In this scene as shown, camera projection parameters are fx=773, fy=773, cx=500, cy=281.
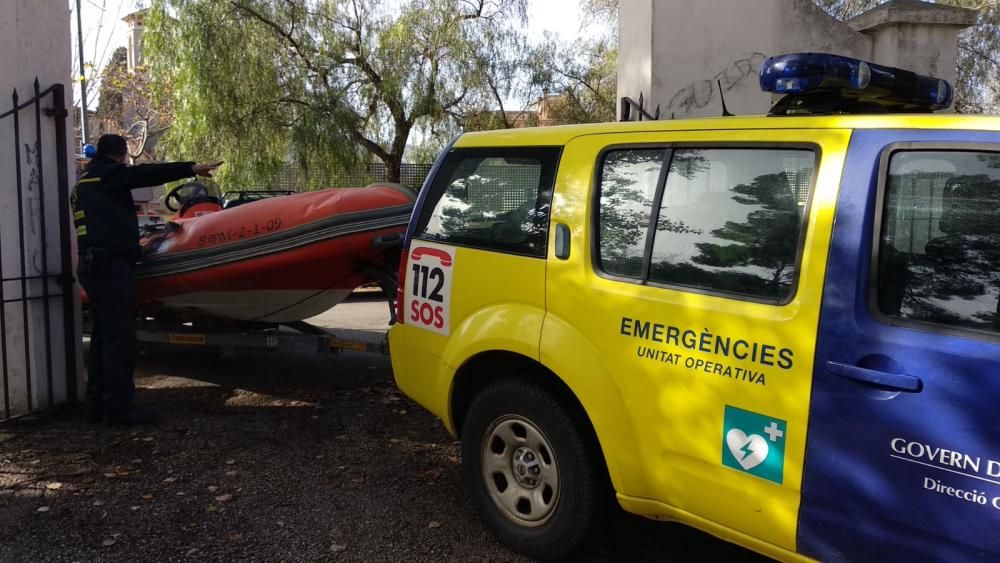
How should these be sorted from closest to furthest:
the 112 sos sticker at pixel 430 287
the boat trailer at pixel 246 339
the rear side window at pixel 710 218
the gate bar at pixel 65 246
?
the rear side window at pixel 710 218 < the 112 sos sticker at pixel 430 287 < the gate bar at pixel 65 246 < the boat trailer at pixel 246 339

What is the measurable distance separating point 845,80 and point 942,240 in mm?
879

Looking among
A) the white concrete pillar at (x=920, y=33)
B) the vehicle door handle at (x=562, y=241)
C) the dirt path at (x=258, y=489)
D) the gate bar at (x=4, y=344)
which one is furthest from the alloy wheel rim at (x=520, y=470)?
the white concrete pillar at (x=920, y=33)

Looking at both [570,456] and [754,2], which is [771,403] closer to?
[570,456]

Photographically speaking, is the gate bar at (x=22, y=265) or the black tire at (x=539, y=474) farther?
the gate bar at (x=22, y=265)

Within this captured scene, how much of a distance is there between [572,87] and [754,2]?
12747mm

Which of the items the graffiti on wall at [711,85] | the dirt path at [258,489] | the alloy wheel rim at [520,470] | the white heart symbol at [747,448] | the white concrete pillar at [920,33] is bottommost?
the dirt path at [258,489]

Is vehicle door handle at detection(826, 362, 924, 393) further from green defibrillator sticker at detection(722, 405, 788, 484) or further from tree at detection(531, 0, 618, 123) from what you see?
tree at detection(531, 0, 618, 123)

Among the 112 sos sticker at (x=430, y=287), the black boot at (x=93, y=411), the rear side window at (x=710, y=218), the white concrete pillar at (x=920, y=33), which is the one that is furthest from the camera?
the white concrete pillar at (x=920, y=33)

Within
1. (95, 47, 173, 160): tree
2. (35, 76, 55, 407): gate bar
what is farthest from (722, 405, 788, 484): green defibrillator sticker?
(95, 47, 173, 160): tree

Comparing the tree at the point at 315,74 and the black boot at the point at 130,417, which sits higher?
the tree at the point at 315,74

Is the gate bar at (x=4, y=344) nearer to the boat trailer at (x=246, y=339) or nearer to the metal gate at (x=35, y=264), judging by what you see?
the metal gate at (x=35, y=264)

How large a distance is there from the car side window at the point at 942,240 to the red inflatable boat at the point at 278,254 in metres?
3.69

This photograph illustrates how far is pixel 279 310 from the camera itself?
19.6 ft

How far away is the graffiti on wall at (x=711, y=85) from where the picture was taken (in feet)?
25.7
